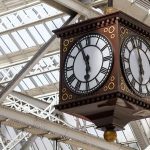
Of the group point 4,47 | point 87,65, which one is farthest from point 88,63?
point 4,47

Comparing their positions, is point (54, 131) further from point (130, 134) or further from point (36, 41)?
point (130, 134)

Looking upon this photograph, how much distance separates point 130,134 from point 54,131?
14.6 metres

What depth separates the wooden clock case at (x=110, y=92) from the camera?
4207mm

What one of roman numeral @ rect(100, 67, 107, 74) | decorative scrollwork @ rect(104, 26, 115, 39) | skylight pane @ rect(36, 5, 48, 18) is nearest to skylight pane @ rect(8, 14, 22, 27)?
skylight pane @ rect(36, 5, 48, 18)

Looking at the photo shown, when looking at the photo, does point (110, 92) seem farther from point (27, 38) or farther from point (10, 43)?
point (10, 43)

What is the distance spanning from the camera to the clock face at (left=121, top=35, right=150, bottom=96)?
4.28 meters

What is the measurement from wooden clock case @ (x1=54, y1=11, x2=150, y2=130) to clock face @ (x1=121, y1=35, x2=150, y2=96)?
42 mm

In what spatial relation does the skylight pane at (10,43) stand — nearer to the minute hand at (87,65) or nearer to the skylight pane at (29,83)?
the skylight pane at (29,83)

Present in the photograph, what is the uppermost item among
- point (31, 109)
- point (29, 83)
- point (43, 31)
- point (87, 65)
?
point (43, 31)

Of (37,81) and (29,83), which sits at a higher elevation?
(29,83)

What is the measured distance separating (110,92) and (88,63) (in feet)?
1.08

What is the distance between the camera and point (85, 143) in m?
18.1

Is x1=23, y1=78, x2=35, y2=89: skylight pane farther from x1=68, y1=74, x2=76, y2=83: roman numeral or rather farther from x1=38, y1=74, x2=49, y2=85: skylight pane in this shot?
x1=68, y1=74, x2=76, y2=83: roman numeral

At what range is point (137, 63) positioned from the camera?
4.43 meters
